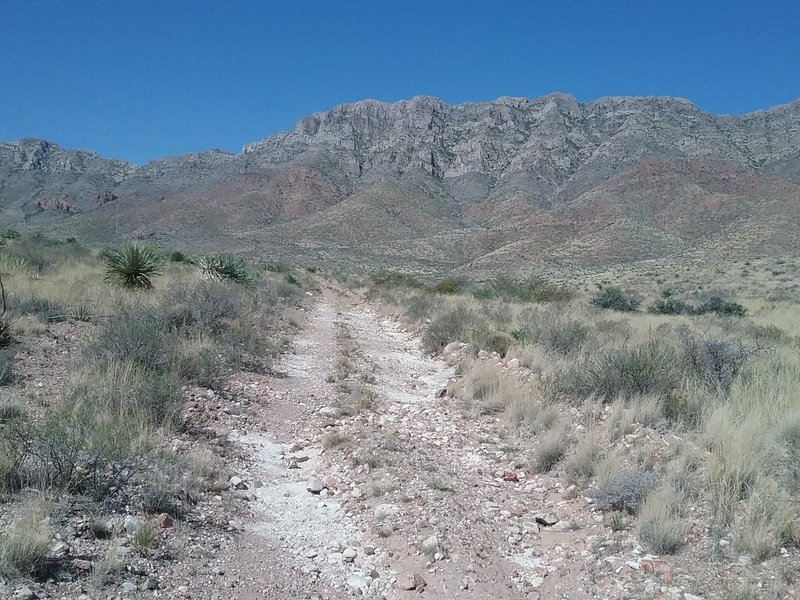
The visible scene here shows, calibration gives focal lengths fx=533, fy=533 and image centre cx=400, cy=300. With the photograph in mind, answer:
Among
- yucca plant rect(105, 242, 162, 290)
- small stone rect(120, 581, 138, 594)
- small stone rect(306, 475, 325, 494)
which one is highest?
yucca plant rect(105, 242, 162, 290)

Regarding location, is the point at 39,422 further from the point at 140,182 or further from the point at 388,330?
the point at 140,182

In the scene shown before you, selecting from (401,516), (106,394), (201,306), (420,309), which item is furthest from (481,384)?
(420,309)

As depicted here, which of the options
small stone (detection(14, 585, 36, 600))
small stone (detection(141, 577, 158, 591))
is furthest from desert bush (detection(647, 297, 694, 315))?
small stone (detection(14, 585, 36, 600))

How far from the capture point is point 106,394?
5723 millimetres

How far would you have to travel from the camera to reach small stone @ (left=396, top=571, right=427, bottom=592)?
3803mm

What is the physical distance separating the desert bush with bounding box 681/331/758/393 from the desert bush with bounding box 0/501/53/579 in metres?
7.23

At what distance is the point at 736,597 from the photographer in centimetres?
332

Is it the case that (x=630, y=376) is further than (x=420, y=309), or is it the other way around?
(x=420, y=309)

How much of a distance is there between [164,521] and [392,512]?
6.17ft

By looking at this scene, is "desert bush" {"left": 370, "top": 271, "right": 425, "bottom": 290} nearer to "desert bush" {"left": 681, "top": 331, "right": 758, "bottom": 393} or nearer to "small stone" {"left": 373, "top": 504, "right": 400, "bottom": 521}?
"desert bush" {"left": 681, "top": 331, "right": 758, "bottom": 393}

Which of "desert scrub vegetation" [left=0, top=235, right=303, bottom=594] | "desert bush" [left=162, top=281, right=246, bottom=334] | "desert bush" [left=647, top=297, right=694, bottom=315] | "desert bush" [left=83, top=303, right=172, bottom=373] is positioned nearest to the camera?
"desert scrub vegetation" [left=0, top=235, right=303, bottom=594]

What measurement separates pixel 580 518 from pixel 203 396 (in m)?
4.97

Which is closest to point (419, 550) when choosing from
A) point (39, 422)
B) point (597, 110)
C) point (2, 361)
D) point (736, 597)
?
point (736, 597)

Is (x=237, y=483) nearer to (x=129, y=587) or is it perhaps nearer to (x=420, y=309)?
(x=129, y=587)
